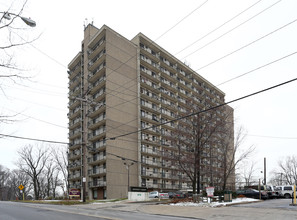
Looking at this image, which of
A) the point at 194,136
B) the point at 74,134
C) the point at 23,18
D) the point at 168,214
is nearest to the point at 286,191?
the point at 194,136

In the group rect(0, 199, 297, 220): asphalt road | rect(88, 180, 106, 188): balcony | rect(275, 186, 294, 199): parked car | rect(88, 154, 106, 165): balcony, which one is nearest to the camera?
rect(0, 199, 297, 220): asphalt road

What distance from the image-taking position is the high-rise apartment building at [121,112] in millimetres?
45812

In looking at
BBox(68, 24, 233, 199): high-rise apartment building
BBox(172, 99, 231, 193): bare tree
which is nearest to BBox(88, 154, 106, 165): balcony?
BBox(68, 24, 233, 199): high-rise apartment building

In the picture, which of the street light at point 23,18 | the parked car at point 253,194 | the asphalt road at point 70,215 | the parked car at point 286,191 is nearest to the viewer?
the street light at point 23,18

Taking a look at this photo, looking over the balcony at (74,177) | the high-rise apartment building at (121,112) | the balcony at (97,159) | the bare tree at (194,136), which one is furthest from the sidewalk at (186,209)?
the balcony at (74,177)

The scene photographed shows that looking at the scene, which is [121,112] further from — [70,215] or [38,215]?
[70,215]

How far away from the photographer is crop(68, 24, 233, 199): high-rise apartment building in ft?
150

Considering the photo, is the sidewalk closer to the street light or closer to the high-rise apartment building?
the street light

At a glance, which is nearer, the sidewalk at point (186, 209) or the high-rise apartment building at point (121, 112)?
the sidewalk at point (186, 209)

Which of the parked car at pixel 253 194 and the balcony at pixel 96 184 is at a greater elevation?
the parked car at pixel 253 194

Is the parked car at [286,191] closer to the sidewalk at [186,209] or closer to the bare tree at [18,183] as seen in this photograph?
the sidewalk at [186,209]

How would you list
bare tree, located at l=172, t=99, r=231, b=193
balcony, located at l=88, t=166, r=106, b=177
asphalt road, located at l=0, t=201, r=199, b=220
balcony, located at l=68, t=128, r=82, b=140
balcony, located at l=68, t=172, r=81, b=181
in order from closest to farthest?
asphalt road, located at l=0, t=201, r=199, b=220, bare tree, located at l=172, t=99, r=231, b=193, balcony, located at l=88, t=166, r=106, b=177, balcony, located at l=68, t=172, r=81, b=181, balcony, located at l=68, t=128, r=82, b=140

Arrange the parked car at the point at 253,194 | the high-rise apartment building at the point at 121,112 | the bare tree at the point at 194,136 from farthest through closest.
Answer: the high-rise apartment building at the point at 121,112
the parked car at the point at 253,194
the bare tree at the point at 194,136

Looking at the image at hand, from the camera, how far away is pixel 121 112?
160ft
